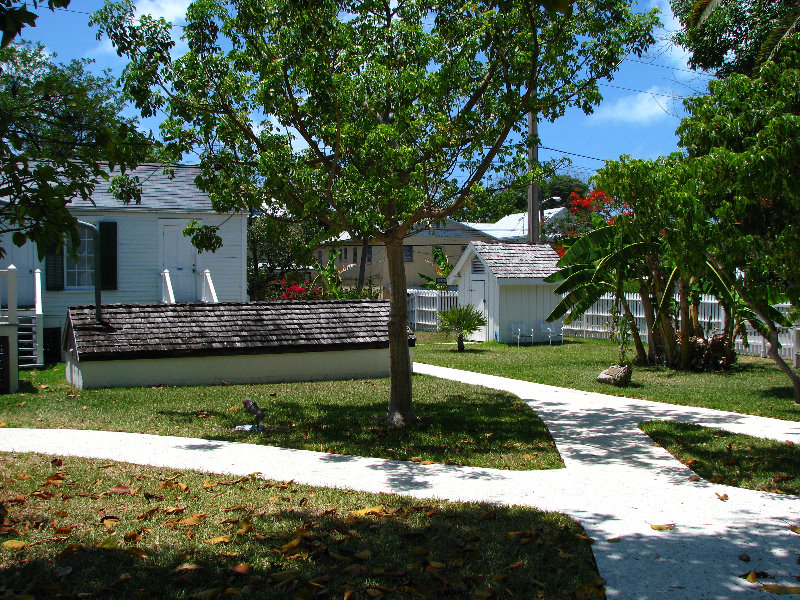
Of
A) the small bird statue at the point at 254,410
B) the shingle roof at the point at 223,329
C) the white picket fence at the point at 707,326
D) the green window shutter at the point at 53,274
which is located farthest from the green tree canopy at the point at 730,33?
the green window shutter at the point at 53,274

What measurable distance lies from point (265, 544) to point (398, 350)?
16.2 feet

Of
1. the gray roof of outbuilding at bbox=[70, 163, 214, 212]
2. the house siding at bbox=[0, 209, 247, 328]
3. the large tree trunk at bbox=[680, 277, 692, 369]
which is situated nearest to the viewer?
the large tree trunk at bbox=[680, 277, 692, 369]

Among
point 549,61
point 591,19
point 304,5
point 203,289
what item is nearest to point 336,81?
point 304,5

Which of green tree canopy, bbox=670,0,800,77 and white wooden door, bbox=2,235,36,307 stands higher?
green tree canopy, bbox=670,0,800,77

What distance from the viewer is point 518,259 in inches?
930

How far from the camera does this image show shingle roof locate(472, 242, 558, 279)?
2298cm

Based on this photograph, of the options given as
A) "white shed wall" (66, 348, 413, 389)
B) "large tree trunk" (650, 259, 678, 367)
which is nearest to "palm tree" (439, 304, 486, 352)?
"large tree trunk" (650, 259, 678, 367)

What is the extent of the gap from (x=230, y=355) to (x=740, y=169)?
9072mm

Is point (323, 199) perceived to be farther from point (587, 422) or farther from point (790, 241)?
point (790, 241)

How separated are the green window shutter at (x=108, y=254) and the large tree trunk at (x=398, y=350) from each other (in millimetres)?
11550

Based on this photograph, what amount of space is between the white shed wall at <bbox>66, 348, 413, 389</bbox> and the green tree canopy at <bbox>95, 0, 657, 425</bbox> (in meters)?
4.27

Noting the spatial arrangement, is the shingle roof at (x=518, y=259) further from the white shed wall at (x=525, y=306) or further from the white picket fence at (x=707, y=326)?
the white picket fence at (x=707, y=326)

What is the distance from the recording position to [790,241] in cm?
857

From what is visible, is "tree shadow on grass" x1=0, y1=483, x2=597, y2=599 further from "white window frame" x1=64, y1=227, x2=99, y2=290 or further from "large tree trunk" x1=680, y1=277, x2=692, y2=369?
"white window frame" x1=64, y1=227, x2=99, y2=290
